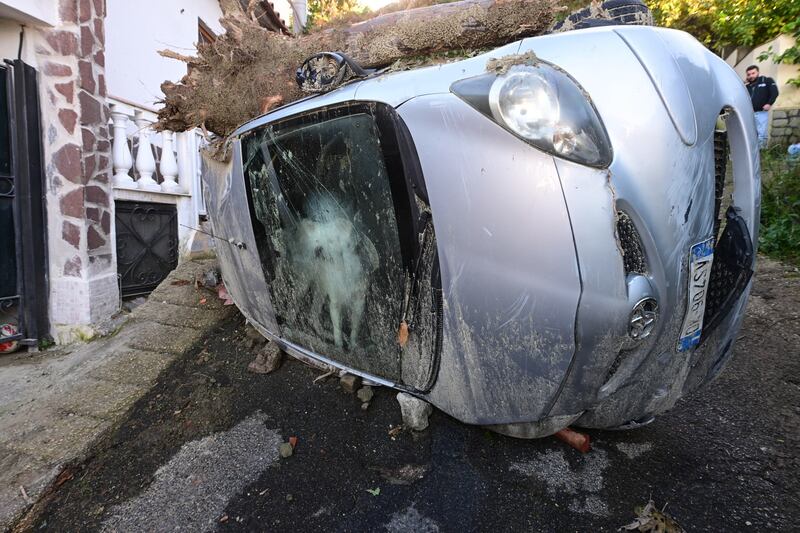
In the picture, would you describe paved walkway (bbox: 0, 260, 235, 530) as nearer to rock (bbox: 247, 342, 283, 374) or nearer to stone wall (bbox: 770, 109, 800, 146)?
rock (bbox: 247, 342, 283, 374)

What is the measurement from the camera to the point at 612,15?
152 cm

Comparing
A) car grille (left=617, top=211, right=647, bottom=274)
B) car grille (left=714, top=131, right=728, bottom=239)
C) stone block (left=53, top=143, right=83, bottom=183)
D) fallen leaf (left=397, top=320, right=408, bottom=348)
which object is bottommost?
fallen leaf (left=397, top=320, right=408, bottom=348)

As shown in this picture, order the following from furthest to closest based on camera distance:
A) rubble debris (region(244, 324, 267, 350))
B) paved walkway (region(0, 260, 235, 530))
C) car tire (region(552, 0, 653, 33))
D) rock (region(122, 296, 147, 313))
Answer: rock (region(122, 296, 147, 313)), rubble debris (region(244, 324, 267, 350)), paved walkway (region(0, 260, 235, 530)), car tire (region(552, 0, 653, 33))

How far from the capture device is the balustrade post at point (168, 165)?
440 centimetres

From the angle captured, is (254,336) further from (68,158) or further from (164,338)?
(68,158)

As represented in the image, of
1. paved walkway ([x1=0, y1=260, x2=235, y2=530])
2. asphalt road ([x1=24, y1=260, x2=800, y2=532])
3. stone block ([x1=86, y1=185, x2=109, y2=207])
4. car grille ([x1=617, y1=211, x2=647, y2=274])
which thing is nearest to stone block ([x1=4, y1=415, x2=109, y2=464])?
paved walkway ([x1=0, y1=260, x2=235, y2=530])

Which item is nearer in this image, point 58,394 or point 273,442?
point 273,442

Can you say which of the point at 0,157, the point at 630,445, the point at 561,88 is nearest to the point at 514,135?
the point at 561,88

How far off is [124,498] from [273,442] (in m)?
0.60

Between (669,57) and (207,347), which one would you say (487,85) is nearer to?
(669,57)

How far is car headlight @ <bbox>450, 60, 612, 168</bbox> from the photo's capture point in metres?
1.20

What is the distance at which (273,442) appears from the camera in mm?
1972

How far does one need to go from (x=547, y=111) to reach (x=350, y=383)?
1.59 meters

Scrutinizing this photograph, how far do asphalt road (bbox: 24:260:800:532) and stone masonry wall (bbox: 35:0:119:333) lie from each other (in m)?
1.78
